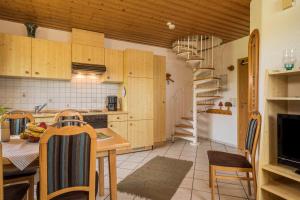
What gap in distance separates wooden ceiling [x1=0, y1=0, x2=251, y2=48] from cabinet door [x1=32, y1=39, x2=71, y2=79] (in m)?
0.50

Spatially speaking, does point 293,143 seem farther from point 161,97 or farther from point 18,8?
point 18,8

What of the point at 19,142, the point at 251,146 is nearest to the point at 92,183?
the point at 19,142

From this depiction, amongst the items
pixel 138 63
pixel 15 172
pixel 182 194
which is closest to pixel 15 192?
pixel 15 172

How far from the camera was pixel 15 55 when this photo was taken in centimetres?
287

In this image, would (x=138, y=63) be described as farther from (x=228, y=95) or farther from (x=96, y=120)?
(x=228, y=95)

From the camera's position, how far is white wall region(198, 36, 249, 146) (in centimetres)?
421

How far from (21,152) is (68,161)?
384mm

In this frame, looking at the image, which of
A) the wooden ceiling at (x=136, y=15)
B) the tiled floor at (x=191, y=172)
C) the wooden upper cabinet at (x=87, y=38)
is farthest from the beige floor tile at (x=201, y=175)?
the wooden upper cabinet at (x=87, y=38)

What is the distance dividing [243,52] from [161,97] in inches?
86.3

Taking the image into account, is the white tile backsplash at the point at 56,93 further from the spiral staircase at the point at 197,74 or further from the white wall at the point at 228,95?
the white wall at the point at 228,95

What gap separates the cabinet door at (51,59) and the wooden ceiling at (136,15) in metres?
0.50

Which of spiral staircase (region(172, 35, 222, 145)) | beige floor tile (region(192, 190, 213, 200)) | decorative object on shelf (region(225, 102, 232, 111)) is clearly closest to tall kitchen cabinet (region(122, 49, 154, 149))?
spiral staircase (region(172, 35, 222, 145))

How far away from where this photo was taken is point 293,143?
60.1 inches

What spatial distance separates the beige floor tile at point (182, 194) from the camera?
6.81ft
